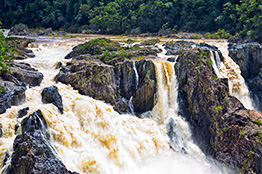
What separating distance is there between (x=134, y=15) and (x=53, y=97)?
37421 mm

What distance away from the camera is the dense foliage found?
4447 centimetres

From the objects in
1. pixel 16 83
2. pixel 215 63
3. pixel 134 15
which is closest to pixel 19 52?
pixel 16 83

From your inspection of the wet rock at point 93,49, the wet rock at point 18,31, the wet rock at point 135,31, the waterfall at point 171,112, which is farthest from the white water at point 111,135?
the wet rock at point 135,31

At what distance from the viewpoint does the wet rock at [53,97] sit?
18.4 metres

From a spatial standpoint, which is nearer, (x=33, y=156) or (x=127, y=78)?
(x=33, y=156)

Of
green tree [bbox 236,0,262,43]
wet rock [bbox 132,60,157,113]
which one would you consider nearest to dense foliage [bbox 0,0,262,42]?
green tree [bbox 236,0,262,43]

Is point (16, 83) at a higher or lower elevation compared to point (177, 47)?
lower

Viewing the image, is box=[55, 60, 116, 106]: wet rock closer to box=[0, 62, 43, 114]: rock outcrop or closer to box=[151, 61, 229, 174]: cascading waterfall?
box=[0, 62, 43, 114]: rock outcrop

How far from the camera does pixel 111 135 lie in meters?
19.4

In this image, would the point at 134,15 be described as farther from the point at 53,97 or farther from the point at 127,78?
the point at 53,97

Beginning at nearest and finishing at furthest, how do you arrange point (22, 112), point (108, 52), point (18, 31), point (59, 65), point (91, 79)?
point (22, 112) → point (91, 79) → point (59, 65) → point (108, 52) → point (18, 31)

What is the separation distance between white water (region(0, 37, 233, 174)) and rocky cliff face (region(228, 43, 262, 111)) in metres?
8.02

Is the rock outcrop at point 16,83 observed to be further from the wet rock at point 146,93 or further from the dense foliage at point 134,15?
the dense foliage at point 134,15

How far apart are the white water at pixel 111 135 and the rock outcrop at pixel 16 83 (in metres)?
0.50
